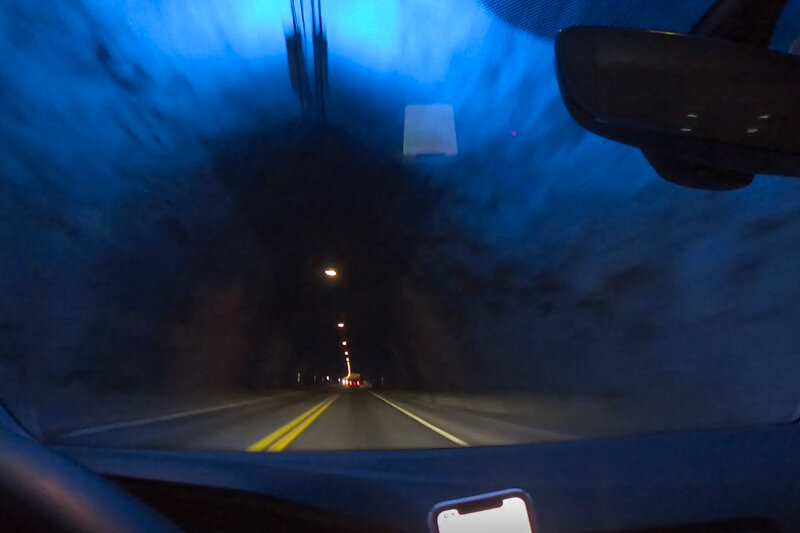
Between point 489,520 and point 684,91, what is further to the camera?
point 489,520

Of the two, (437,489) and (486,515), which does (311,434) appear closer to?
(437,489)

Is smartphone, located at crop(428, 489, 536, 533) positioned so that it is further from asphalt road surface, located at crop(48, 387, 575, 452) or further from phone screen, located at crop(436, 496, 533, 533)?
asphalt road surface, located at crop(48, 387, 575, 452)

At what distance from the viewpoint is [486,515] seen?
3303 millimetres

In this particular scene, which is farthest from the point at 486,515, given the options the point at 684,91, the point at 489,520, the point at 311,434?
the point at 311,434

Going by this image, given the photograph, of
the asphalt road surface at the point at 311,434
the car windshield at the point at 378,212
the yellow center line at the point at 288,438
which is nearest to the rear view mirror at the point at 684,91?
the car windshield at the point at 378,212

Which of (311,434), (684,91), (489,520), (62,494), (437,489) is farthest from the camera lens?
(311,434)

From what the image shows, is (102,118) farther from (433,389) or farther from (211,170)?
(433,389)

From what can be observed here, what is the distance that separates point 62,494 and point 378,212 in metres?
11.9

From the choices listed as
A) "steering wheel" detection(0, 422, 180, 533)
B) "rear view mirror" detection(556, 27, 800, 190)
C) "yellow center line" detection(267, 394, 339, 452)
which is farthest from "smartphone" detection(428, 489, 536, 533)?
"rear view mirror" detection(556, 27, 800, 190)

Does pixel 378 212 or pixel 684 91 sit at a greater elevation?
pixel 378 212

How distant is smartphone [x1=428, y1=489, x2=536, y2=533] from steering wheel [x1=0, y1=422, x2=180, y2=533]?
129 centimetres

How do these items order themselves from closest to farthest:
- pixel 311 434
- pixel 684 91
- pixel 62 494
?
pixel 62 494, pixel 684 91, pixel 311 434

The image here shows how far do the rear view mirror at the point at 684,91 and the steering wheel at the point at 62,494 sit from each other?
2.25 m

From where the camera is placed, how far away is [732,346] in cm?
656
